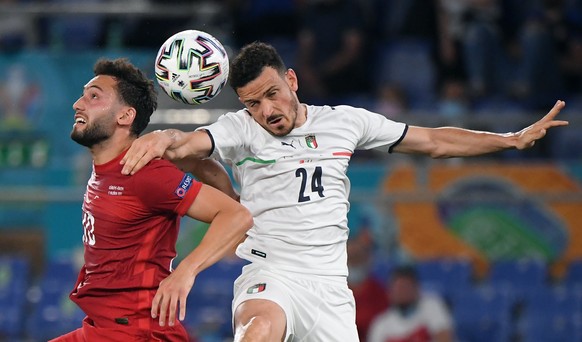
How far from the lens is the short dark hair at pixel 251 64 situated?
5.68 meters

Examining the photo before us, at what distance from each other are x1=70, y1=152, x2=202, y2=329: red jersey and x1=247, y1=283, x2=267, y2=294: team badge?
1.87 ft

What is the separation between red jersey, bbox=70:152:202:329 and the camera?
507 centimetres

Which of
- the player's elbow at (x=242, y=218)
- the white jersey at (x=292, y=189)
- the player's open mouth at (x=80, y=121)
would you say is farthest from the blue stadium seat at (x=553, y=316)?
the player's open mouth at (x=80, y=121)

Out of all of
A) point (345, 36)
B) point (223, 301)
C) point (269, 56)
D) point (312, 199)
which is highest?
point (345, 36)

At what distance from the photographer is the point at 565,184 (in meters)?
10.2

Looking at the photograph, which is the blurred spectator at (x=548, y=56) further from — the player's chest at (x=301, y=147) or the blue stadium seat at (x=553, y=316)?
the player's chest at (x=301, y=147)

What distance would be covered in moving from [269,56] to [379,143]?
84cm

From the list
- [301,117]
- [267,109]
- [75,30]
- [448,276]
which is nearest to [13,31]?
[75,30]

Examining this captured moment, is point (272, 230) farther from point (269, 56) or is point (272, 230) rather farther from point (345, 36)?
point (345, 36)

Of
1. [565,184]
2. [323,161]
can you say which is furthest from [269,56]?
[565,184]

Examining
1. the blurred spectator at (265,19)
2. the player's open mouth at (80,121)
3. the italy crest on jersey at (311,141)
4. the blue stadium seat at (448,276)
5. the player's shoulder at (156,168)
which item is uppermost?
the blurred spectator at (265,19)

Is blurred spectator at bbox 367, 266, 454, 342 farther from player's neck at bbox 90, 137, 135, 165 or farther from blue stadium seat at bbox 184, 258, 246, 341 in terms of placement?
player's neck at bbox 90, 137, 135, 165

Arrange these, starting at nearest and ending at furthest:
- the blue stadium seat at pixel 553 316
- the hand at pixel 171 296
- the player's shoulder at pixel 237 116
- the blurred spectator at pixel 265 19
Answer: the hand at pixel 171 296 → the player's shoulder at pixel 237 116 → the blue stadium seat at pixel 553 316 → the blurred spectator at pixel 265 19

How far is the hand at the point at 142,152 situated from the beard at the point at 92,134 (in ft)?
0.56
